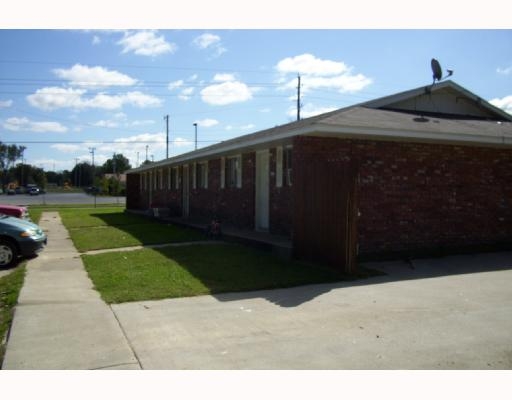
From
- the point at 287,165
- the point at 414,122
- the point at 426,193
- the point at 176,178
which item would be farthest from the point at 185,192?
the point at 426,193

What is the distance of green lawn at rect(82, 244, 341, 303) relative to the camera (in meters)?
7.43

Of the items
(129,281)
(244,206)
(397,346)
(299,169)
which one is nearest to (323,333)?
(397,346)

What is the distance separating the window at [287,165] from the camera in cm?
1205

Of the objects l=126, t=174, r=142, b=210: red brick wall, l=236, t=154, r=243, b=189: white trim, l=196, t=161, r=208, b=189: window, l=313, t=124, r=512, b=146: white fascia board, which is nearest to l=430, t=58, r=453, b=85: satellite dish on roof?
l=313, t=124, r=512, b=146: white fascia board

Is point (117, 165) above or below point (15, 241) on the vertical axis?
above

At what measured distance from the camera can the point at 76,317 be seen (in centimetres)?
599

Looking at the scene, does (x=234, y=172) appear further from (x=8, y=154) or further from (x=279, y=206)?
(x=8, y=154)

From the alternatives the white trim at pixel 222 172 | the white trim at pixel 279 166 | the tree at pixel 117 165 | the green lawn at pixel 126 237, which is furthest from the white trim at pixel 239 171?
the tree at pixel 117 165

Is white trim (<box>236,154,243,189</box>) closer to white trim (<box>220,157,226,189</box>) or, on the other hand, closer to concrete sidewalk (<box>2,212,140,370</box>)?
white trim (<box>220,157,226,189</box>)

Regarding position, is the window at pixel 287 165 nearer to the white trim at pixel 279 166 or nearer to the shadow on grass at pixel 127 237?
the white trim at pixel 279 166

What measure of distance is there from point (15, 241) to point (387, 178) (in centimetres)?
811

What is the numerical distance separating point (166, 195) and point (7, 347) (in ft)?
68.8

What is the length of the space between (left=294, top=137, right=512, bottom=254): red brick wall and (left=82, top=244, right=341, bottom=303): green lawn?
2.24 m

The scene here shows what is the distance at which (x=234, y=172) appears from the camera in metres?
15.9
